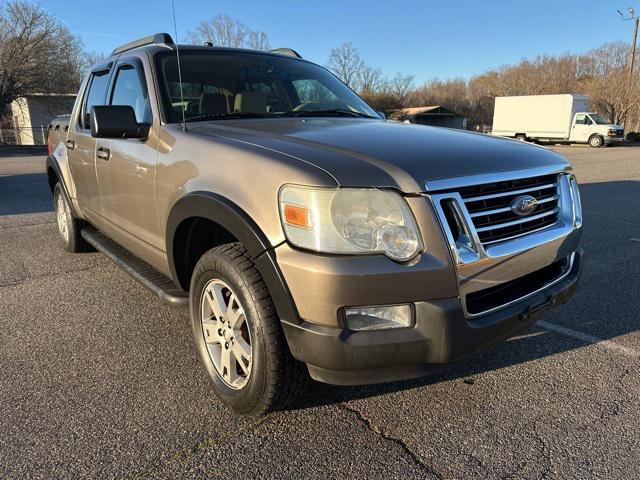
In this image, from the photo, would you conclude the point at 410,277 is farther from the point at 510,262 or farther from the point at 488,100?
the point at 488,100

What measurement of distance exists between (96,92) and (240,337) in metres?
3.07

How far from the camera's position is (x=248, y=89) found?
11.4 feet

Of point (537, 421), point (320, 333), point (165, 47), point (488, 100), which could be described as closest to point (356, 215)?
point (320, 333)

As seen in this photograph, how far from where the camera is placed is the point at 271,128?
2.79 m

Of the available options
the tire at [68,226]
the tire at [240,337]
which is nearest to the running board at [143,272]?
the tire at [240,337]

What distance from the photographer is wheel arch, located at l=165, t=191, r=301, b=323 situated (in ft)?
6.68

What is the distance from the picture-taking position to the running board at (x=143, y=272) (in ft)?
9.47

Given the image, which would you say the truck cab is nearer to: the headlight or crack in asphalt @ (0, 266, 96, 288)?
crack in asphalt @ (0, 266, 96, 288)

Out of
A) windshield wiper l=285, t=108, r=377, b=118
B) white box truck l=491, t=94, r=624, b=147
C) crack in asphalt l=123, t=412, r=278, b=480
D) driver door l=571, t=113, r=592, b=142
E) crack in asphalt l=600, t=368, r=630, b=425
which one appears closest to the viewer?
crack in asphalt l=123, t=412, r=278, b=480

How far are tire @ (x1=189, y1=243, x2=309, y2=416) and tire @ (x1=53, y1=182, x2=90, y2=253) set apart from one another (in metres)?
3.00

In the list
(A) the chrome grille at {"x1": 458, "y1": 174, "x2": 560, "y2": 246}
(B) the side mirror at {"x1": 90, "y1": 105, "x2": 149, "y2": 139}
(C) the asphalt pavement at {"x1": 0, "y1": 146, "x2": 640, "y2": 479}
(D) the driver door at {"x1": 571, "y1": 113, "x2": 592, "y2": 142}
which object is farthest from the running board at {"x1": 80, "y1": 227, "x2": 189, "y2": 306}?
(D) the driver door at {"x1": 571, "y1": 113, "x2": 592, "y2": 142}

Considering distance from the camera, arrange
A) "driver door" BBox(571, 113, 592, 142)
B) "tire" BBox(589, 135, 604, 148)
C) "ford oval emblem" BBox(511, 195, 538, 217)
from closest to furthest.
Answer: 1. "ford oval emblem" BBox(511, 195, 538, 217)
2. "tire" BBox(589, 135, 604, 148)
3. "driver door" BBox(571, 113, 592, 142)

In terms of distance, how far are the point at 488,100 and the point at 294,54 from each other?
228ft

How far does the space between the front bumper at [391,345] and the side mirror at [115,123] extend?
1.67 meters
